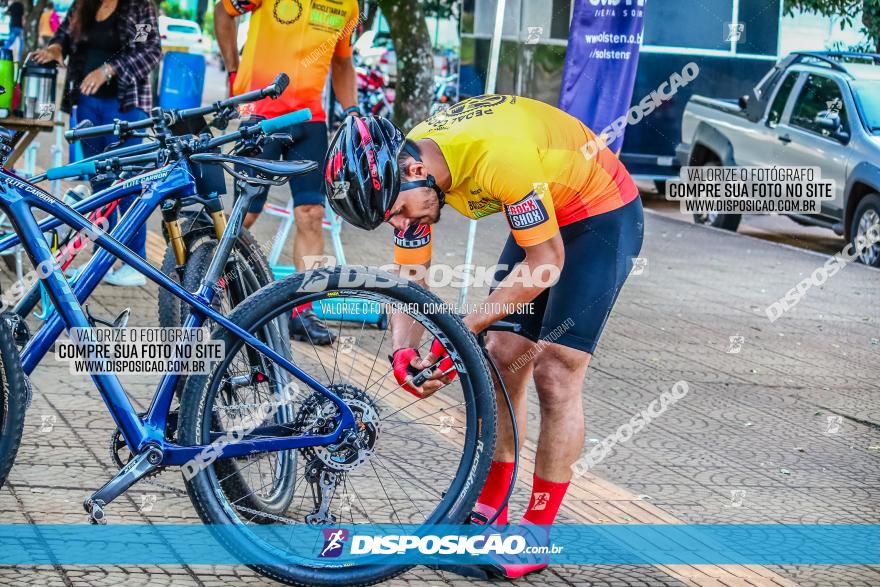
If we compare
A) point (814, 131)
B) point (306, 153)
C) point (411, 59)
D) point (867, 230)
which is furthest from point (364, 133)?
point (411, 59)

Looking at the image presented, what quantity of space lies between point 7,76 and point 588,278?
4.28 m

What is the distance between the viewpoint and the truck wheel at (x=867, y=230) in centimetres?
1206

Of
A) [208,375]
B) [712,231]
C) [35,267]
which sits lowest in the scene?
[712,231]

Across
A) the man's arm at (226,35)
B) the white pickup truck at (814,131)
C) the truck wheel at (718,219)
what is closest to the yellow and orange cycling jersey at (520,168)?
the man's arm at (226,35)

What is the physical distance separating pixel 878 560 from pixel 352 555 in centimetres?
199

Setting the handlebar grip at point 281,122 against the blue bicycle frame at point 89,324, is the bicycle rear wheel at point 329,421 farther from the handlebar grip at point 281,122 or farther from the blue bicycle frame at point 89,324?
the handlebar grip at point 281,122

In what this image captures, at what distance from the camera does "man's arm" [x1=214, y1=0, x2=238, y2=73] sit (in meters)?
7.57

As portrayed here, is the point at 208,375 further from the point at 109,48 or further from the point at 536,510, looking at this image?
the point at 109,48

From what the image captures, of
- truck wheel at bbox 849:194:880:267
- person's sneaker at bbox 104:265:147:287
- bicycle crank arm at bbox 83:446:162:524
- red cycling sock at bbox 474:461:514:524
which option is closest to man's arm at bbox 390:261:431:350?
red cycling sock at bbox 474:461:514:524

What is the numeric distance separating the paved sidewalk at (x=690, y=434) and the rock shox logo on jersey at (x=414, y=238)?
106cm

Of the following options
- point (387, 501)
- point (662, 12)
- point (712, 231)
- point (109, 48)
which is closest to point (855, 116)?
point (712, 231)

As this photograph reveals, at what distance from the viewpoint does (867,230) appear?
12.2 meters

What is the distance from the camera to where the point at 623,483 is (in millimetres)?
5156

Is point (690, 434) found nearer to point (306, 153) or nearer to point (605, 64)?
point (605, 64)
